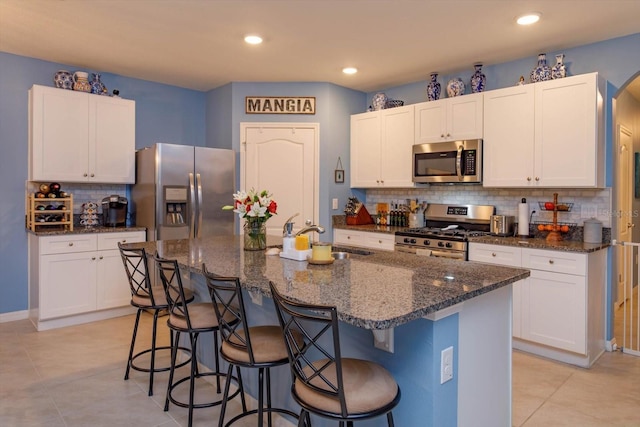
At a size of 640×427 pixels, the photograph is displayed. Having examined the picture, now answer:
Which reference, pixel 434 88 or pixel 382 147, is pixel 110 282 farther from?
pixel 434 88

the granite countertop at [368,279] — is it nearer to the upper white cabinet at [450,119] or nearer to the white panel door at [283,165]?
the upper white cabinet at [450,119]

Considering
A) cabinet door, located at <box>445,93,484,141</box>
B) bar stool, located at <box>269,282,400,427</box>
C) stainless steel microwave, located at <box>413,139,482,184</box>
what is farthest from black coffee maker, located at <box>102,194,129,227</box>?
bar stool, located at <box>269,282,400,427</box>

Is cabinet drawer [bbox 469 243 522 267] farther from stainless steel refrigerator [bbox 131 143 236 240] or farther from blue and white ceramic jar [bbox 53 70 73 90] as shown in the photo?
blue and white ceramic jar [bbox 53 70 73 90]

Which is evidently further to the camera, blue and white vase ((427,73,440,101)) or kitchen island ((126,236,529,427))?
blue and white vase ((427,73,440,101))

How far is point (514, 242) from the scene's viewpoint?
3512 millimetres

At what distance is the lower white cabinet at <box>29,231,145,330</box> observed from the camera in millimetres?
3924

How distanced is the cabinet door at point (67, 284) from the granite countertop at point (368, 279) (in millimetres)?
1767

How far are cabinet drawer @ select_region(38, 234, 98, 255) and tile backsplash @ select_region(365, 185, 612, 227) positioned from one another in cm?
324

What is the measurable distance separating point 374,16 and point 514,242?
2104mm

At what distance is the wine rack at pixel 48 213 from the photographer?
4.06 m

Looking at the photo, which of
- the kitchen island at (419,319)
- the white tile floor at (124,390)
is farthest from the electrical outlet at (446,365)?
the white tile floor at (124,390)

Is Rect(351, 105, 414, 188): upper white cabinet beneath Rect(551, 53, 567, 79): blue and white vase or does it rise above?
beneath

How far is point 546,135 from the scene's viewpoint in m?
3.56

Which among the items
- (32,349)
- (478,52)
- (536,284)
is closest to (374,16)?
(478,52)
